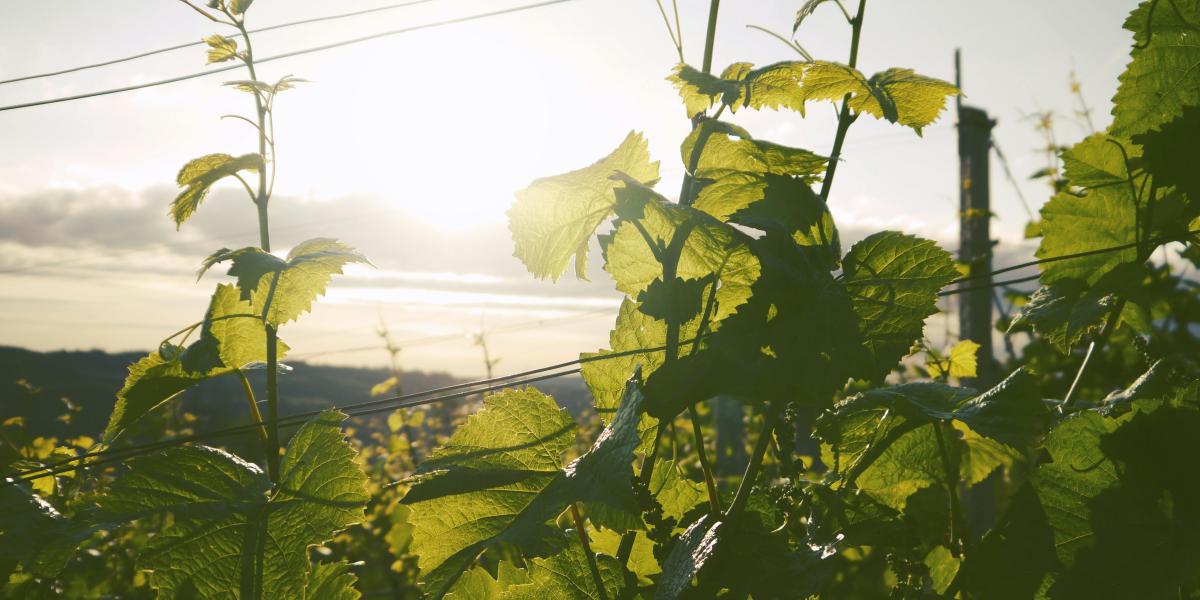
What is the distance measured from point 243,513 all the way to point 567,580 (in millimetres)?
568

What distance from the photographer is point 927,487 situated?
1.46 m

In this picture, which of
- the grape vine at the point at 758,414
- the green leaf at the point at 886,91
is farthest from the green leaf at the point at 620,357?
the green leaf at the point at 886,91

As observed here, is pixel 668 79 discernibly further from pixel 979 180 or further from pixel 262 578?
pixel 979 180

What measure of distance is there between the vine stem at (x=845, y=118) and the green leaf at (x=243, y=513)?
863 millimetres

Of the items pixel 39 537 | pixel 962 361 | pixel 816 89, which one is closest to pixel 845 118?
pixel 816 89

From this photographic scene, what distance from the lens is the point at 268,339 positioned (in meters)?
1.56

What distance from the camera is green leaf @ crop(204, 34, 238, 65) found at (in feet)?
6.03

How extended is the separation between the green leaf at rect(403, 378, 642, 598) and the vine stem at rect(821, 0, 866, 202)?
0.40 m

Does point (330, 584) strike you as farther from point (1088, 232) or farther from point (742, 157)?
point (1088, 232)

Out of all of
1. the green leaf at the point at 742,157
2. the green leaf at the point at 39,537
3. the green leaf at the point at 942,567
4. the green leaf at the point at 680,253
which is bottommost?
the green leaf at the point at 942,567

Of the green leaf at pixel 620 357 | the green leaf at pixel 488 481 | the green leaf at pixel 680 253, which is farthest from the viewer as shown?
the green leaf at pixel 620 357

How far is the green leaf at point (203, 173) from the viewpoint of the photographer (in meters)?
1.73

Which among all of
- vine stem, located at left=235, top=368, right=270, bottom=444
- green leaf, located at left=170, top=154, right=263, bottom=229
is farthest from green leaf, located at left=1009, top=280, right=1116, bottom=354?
green leaf, located at left=170, top=154, right=263, bottom=229

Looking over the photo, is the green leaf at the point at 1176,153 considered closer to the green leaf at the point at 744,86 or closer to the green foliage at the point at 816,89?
the green foliage at the point at 816,89
